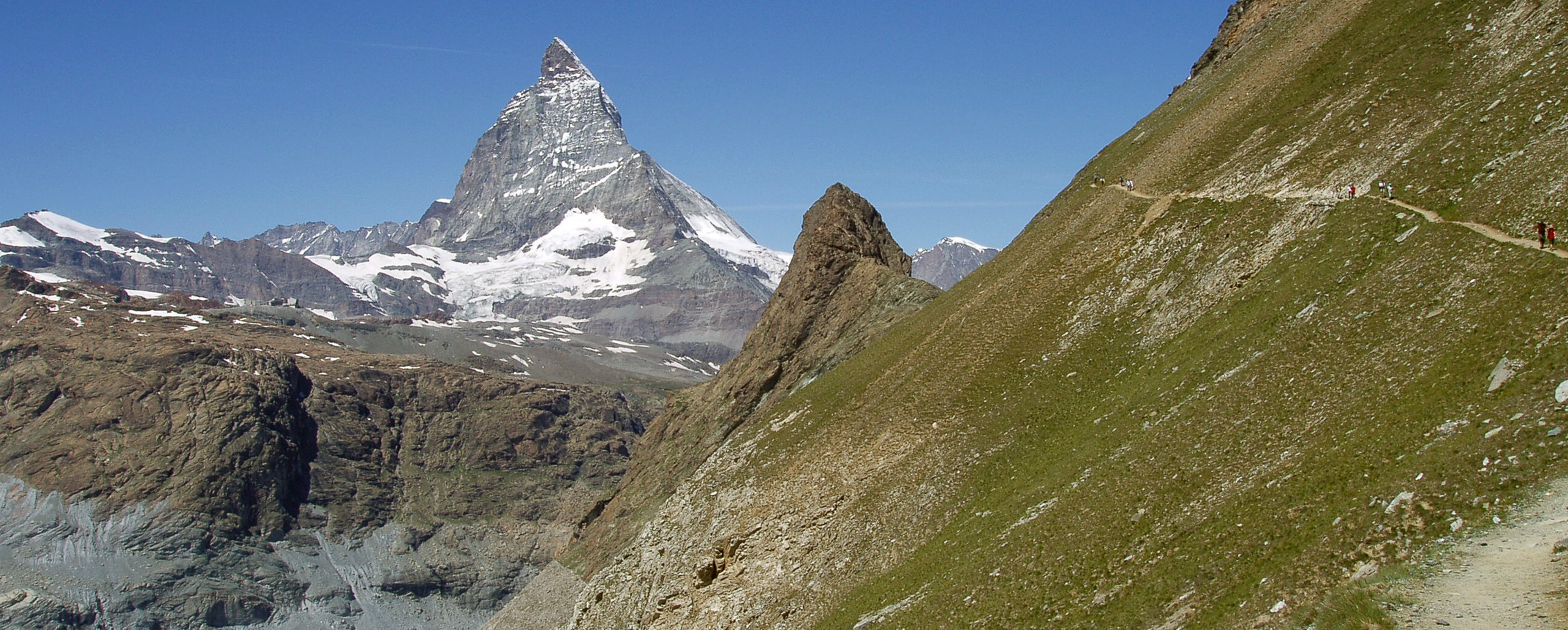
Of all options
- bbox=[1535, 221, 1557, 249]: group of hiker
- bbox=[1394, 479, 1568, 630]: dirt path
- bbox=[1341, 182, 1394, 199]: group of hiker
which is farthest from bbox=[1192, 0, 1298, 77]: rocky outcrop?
bbox=[1394, 479, 1568, 630]: dirt path

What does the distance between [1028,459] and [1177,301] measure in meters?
10.1

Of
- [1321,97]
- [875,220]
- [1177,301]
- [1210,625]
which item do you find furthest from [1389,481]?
[875,220]

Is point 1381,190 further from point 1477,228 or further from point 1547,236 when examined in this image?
point 1547,236

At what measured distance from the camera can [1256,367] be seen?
1449 inches

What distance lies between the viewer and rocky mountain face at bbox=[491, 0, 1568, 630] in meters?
26.8

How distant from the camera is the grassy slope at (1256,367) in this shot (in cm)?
2677

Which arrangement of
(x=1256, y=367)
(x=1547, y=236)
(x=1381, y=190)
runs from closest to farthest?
(x=1547, y=236) → (x=1256, y=367) → (x=1381, y=190)

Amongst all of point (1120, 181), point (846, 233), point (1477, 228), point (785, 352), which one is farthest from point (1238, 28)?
point (1477, 228)

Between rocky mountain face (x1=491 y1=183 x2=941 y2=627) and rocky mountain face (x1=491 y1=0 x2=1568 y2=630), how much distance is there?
11837 mm

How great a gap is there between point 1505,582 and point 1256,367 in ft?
51.8

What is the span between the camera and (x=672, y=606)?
5616cm

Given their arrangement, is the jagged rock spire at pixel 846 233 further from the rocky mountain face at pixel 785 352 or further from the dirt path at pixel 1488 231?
the dirt path at pixel 1488 231

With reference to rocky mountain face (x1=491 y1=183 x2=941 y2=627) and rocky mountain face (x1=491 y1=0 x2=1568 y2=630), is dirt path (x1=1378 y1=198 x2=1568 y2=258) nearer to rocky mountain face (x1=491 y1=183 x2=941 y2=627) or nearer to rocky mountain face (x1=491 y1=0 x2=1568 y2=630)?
rocky mountain face (x1=491 y1=0 x2=1568 y2=630)

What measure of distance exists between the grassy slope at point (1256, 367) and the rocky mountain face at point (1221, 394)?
0.13 meters
